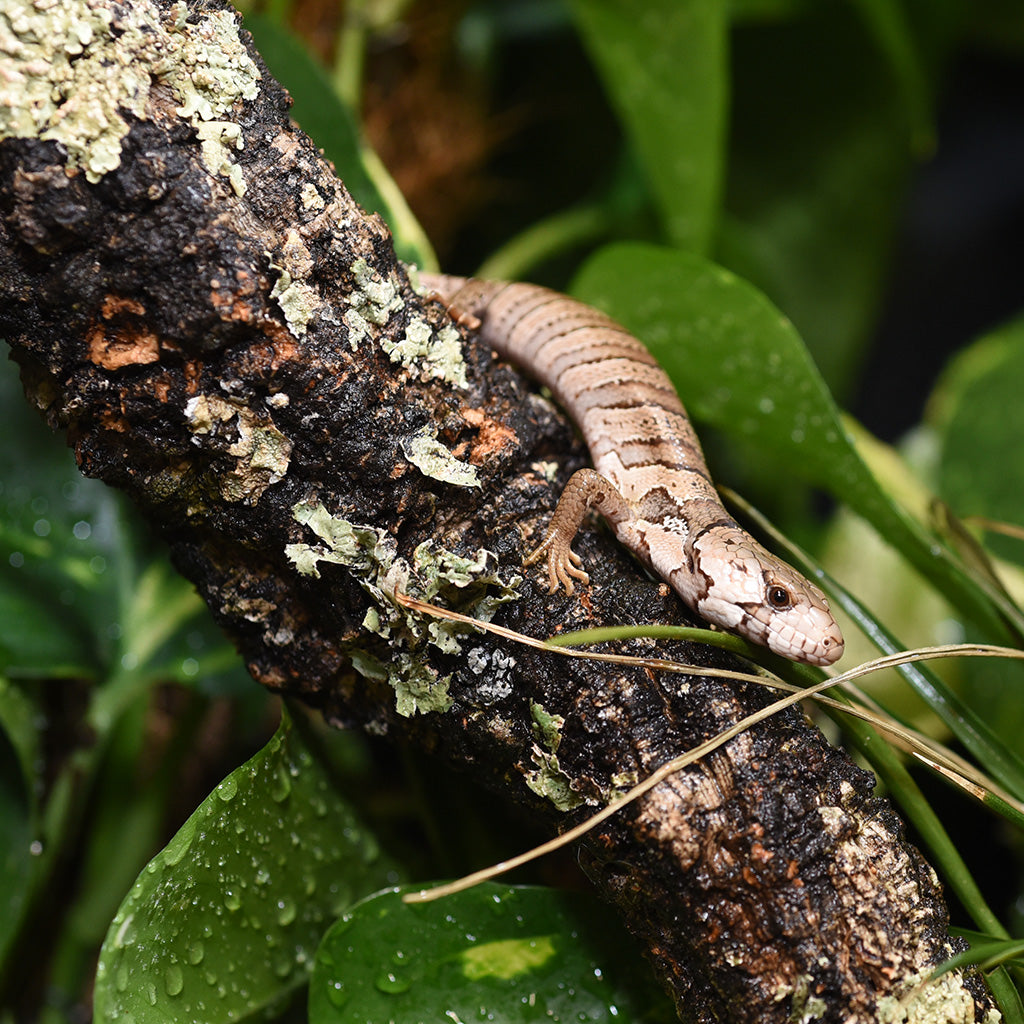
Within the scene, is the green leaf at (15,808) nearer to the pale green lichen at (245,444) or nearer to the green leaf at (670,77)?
the pale green lichen at (245,444)

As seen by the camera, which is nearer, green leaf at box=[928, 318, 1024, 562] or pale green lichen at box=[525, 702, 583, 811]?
pale green lichen at box=[525, 702, 583, 811]

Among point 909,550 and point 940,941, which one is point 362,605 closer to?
point 940,941

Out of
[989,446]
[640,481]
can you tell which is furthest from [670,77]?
[989,446]

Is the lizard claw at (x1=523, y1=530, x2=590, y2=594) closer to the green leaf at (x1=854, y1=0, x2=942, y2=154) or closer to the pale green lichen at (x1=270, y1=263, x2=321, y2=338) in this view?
the pale green lichen at (x1=270, y1=263, x2=321, y2=338)

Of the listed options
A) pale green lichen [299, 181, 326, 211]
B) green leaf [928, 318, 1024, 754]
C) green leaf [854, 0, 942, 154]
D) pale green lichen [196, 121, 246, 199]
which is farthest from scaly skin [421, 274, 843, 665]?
green leaf [854, 0, 942, 154]

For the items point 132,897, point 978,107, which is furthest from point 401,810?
point 978,107
